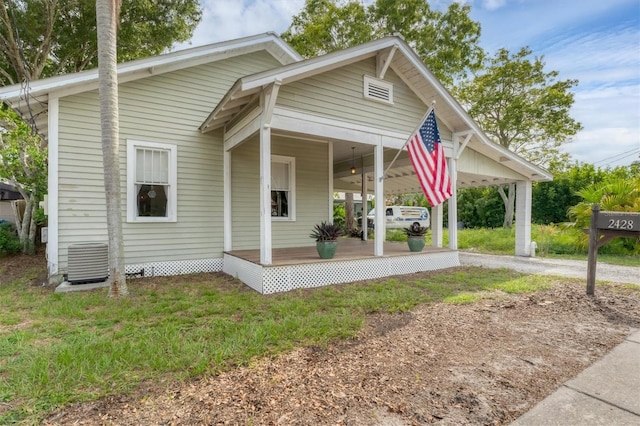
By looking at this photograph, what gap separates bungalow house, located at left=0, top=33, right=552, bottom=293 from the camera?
5945 mm

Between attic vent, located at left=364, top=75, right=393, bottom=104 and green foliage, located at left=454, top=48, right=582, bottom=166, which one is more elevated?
green foliage, located at left=454, top=48, right=582, bottom=166

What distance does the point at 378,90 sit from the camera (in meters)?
7.24

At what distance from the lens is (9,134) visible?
30.3ft

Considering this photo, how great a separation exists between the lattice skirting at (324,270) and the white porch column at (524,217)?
4121mm

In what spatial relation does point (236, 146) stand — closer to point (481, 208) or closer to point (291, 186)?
point (291, 186)

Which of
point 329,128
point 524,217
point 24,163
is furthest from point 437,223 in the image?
point 24,163

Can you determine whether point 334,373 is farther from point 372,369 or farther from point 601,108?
point 601,108

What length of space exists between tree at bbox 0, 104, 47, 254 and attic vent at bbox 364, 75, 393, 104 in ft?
30.0

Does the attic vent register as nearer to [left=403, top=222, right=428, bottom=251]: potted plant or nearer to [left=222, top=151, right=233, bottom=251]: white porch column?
[left=403, top=222, right=428, bottom=251]: potted plant

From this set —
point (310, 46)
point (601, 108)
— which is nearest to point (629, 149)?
point (601, 108)

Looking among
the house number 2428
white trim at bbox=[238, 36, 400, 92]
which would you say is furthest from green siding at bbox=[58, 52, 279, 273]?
the house number 2428

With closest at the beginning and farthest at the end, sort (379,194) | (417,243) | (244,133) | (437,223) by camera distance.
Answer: (244,133)
(379,194)
(417,243)
(437,223)

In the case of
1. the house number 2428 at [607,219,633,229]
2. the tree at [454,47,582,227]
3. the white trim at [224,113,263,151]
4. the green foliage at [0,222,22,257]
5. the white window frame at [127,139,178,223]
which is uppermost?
the tree at [454,47,582,227]

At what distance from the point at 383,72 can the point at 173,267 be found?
21.2ft
